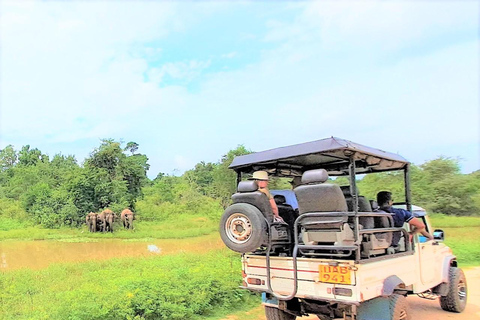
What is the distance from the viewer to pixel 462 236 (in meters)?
18.6

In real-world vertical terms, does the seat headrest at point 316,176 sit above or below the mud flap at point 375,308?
above

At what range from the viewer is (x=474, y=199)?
2795 centimetres

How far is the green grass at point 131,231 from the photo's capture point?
24453 millimetres

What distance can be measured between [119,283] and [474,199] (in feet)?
91.8

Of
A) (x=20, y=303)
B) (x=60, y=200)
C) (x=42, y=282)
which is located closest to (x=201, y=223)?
(x=60, y=200)

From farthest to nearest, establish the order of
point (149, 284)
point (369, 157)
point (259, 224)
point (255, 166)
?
1. point (149, 284)
2. point (255, 166)
3. point (369, 157)
4. point (259, 224)

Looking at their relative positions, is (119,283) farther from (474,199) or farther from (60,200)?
(474,199)

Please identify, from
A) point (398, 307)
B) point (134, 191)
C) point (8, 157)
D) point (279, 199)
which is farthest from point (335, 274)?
point (8, 157)

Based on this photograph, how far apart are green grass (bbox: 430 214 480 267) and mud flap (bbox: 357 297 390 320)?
916 cm

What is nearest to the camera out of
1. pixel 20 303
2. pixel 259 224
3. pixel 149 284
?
pixel 259 224

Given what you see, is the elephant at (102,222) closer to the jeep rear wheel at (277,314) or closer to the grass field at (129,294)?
the grass field at (129,294)

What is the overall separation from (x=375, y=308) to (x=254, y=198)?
5.96ft

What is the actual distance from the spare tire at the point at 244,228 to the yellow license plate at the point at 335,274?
74 cm

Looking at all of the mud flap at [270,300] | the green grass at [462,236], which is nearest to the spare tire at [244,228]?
the mud flap at [270,300]
